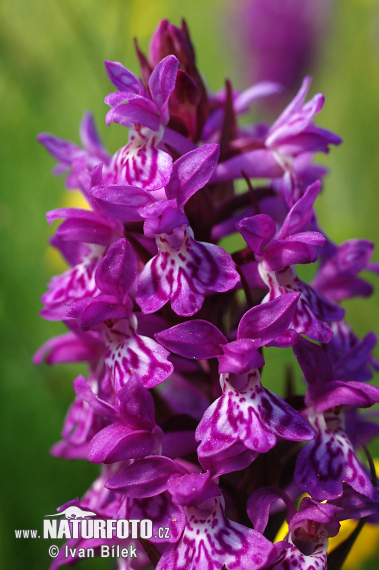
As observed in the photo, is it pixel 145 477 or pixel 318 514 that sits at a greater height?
pixel 145 477

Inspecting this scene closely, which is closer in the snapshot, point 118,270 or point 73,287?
point 118,270

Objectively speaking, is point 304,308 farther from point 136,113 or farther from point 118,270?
point 136,113

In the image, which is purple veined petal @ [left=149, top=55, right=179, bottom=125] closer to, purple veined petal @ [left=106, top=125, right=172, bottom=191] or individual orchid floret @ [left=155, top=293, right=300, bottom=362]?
purple veined petal @ [left=106, top=125, right=172, bottom=191]

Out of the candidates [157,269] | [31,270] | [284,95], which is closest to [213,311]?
[157,269]

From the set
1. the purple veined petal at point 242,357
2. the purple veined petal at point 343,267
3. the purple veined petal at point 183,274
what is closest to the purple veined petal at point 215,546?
the purple veined petal at point 242,357

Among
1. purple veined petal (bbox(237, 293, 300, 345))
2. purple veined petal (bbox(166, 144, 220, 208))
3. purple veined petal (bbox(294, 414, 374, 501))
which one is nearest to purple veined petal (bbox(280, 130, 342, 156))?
purple veined petal (bbox(166, 144, 220, 208))

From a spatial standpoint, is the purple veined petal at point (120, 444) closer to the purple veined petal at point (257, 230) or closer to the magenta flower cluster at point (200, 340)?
the magenta flower cluster at point (200, 340)

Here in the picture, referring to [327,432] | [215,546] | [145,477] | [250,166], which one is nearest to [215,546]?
[215,546]
